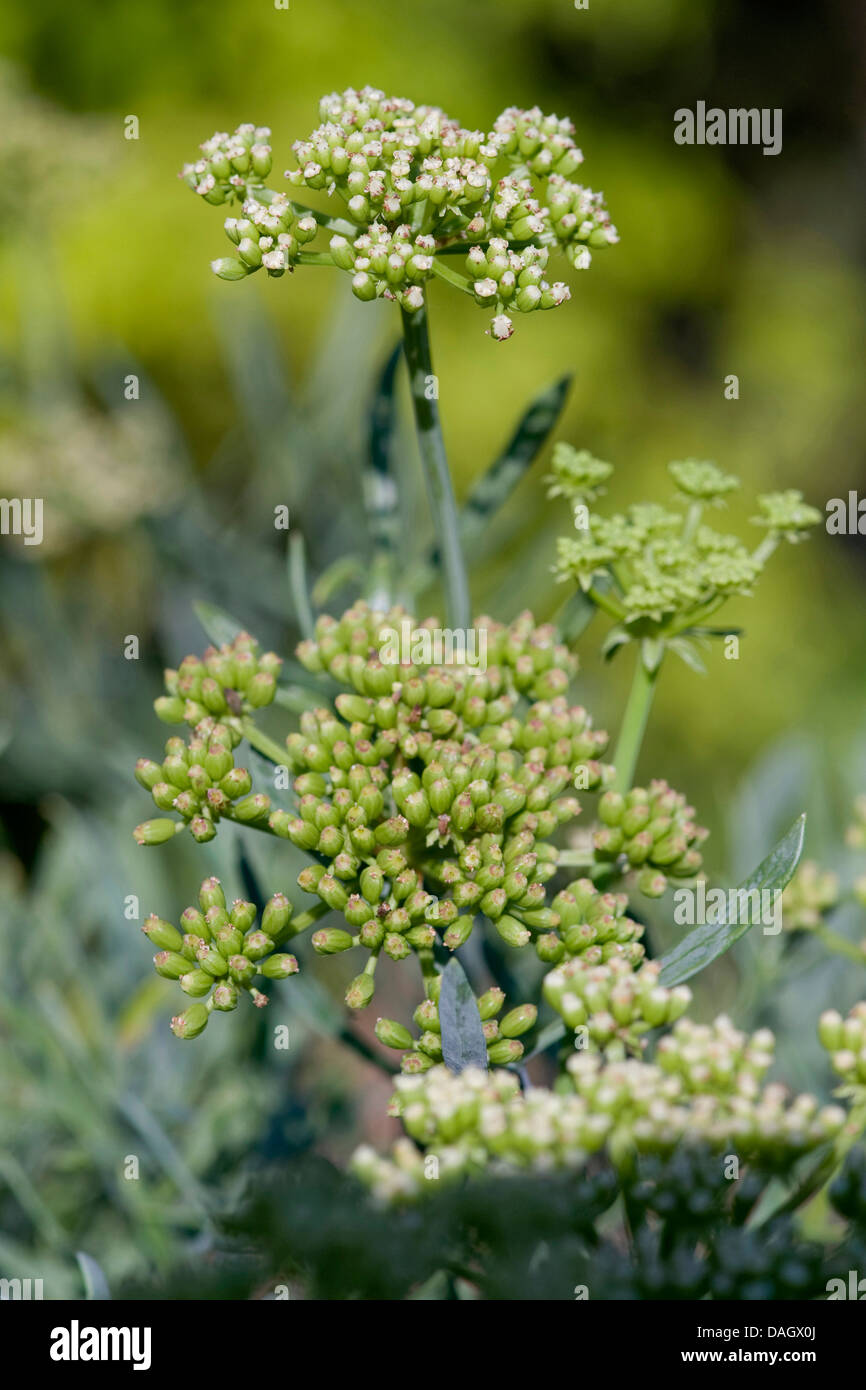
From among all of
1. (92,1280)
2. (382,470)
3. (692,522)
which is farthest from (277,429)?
(92,1280)

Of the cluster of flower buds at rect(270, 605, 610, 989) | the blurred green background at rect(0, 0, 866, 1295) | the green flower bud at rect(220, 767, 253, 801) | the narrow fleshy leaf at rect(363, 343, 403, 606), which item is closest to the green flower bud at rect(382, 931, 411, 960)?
the cluster of flower buds at rect(270, 605, 610, 989)

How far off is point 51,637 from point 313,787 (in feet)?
3.48

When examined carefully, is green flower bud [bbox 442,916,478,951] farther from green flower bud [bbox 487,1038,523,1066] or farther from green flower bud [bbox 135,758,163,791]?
green flower bud [bbox 135,758,163,791]

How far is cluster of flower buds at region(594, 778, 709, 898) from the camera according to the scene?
2.25ft

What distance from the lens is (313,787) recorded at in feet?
2.13

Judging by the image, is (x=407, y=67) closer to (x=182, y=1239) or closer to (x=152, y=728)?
(x=152, y=728)

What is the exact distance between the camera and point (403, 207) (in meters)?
0.62

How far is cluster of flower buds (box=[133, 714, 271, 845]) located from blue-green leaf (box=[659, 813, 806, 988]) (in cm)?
24

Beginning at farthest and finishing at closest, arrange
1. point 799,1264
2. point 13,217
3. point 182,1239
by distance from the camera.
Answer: point 13,217, point 182,1239, point 799,1264

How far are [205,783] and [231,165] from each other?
1.07ft

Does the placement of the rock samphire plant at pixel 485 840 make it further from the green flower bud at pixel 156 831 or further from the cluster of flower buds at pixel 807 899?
the cluster of flower buds at pixel 807 899

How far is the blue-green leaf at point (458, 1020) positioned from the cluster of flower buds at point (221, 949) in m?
0.08

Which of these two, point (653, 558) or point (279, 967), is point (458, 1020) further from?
point (653, 558)
